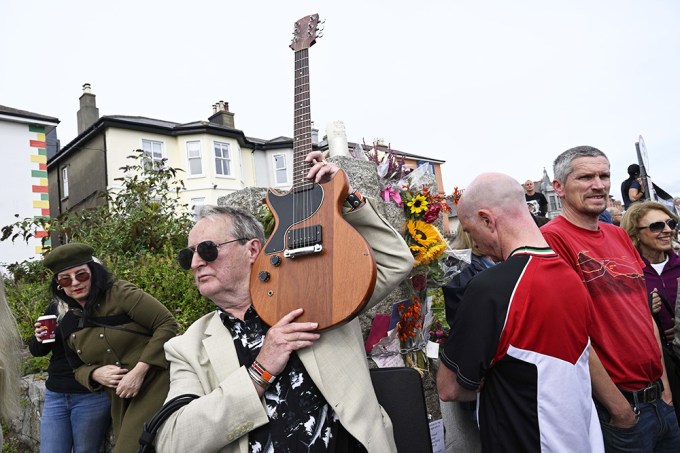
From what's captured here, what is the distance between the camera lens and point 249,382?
1.75m

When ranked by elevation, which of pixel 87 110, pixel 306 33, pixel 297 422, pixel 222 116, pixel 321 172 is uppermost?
pixel 87 110

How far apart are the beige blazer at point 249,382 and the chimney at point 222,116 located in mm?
25606

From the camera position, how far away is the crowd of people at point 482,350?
5.65 ft

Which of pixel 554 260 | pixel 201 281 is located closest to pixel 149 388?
pixel 201 281

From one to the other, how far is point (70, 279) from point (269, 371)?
2.13 m

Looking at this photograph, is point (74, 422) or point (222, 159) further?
point (222, 159)

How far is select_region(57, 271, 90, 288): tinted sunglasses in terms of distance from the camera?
3.16 metres

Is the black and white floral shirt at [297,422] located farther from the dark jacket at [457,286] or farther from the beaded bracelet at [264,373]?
the dark jacket at [457,286]

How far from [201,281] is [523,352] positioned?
4.51 feet

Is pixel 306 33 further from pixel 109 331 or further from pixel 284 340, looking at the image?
pixel 109 331

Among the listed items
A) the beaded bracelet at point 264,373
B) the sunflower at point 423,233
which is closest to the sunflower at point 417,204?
the sunflower at point 423,233

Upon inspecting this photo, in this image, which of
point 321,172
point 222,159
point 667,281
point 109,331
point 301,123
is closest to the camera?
point 321,172

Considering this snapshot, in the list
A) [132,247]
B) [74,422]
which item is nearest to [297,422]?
[74,422]

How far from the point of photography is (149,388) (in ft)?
9.75
